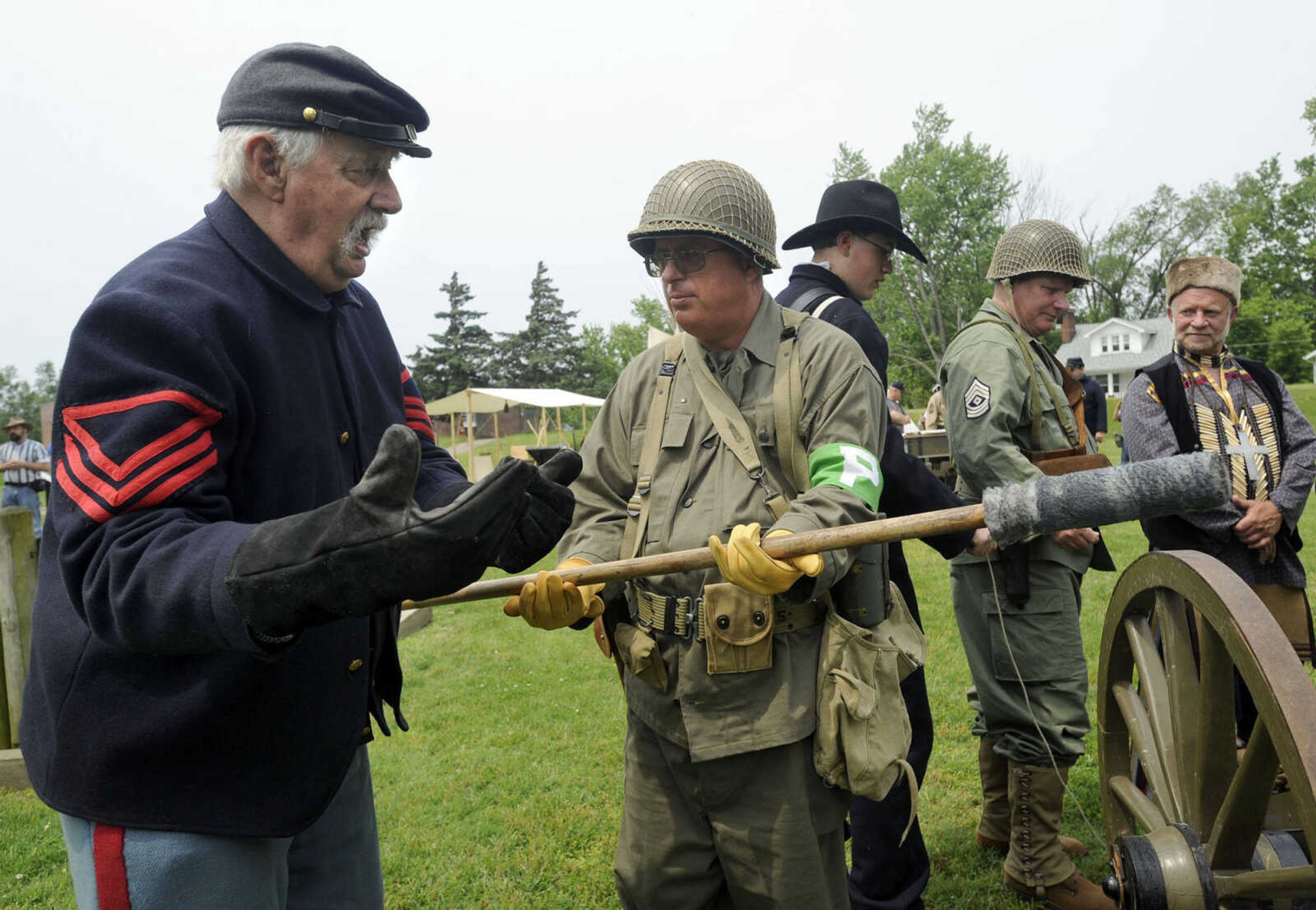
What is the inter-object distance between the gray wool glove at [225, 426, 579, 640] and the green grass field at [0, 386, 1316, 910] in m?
2.74

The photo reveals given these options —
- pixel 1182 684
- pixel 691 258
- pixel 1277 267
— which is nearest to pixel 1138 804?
pixel 1182 684

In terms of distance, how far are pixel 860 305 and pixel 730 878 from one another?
229cm

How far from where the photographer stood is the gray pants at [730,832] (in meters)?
2.51

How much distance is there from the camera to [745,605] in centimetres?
245

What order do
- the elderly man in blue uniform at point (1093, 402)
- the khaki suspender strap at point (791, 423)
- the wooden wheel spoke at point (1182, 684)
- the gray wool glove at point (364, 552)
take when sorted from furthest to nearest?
1. the elderly man in blue uniform at point (1093, 402)
2. the khaki suspender strap at point (791, 423)
3. the wooden wheel spoke at point (1182, 684)
4. the gray wool glove at point (364, 552)

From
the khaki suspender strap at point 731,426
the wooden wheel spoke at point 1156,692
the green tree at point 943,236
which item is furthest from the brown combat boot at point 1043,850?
the green tree at point 943,236

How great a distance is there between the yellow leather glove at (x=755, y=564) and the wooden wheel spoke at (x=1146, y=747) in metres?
1.16

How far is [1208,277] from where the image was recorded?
4.45 meters

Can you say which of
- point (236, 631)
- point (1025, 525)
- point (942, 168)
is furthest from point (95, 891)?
point (942, 168)

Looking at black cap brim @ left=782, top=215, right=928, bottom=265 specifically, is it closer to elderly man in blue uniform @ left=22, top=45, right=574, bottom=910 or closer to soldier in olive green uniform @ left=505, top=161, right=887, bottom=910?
soldier in olive green uniform @ left=505, top=161, right=887, bottom=910

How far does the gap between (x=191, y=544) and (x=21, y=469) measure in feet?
48.7

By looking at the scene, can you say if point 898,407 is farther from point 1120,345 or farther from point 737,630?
point 1120,345

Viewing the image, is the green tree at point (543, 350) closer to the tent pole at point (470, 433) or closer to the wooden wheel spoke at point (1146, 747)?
the tent pole at point (470, 433)

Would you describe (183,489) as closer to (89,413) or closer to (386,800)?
(89,413)
